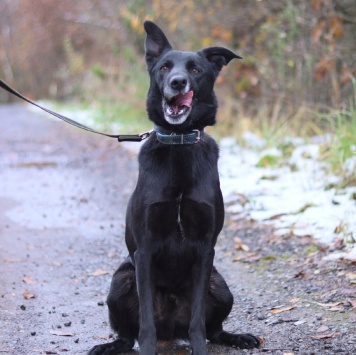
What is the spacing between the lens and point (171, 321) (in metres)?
3.70

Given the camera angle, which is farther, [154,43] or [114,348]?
[154,43]

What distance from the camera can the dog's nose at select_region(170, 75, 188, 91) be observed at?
3510mm

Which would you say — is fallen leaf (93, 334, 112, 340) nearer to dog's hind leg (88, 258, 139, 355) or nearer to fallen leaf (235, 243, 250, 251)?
dog's hind leg (88, 258, 139, 355)

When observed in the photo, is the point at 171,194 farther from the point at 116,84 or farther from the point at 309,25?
the point at 116,84

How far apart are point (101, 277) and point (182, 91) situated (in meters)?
2.20

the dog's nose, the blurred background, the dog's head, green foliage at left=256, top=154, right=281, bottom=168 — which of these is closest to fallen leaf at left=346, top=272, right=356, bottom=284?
the dog's head

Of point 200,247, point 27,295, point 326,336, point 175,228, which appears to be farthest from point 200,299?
point 27,295

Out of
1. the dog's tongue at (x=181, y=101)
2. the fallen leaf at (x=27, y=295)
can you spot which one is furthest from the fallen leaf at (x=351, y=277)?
the fallen leaf at (x=27, y=295)

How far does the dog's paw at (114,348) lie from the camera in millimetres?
3584

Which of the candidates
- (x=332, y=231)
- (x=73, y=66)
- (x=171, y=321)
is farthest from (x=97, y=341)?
(x=73, y=66)

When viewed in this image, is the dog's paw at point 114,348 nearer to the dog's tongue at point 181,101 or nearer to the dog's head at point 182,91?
the dog's head at point 182,91

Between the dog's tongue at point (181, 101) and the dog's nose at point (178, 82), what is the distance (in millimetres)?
101

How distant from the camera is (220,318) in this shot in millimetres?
3719

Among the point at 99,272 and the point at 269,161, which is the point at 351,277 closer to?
the point at 99,272
